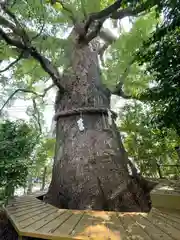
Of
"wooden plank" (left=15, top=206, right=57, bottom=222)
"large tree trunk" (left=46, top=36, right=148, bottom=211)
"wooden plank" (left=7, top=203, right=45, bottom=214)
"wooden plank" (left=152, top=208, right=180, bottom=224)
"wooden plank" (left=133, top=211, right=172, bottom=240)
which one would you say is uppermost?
"large tree trunk" (left=46, top=36, right=148, bottom=211)

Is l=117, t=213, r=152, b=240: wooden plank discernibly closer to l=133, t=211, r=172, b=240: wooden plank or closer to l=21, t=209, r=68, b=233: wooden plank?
l=133, t=211, r=172, b=240: wooden plank

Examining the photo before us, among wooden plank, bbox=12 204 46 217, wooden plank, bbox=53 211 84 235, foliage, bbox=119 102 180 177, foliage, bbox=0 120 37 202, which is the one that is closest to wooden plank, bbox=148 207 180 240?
wooden plank, bbox=53 211 84 235

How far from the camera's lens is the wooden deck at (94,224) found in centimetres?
158

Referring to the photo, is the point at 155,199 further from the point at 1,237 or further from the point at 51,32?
the point at 51,32

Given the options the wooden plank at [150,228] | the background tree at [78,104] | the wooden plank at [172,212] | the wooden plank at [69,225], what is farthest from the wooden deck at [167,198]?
the wooden plank at [69,225]

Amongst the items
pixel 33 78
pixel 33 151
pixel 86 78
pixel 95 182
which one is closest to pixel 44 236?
pixel 95 182

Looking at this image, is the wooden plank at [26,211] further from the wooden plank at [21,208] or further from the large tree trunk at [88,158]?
the large tree trunk at [88,158]

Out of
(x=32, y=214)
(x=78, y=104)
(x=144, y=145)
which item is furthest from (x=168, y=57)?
(x=144, y=145)

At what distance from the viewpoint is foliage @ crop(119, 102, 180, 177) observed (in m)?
4.56

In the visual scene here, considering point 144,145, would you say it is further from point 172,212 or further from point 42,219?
point 42,219

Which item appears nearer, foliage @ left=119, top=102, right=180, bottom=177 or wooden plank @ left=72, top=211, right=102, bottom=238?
wooden plank @ left=72, top=211, right=102, bottom=238

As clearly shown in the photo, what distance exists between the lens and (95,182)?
2.76m

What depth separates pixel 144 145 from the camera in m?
4.70

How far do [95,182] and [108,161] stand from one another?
396mm
